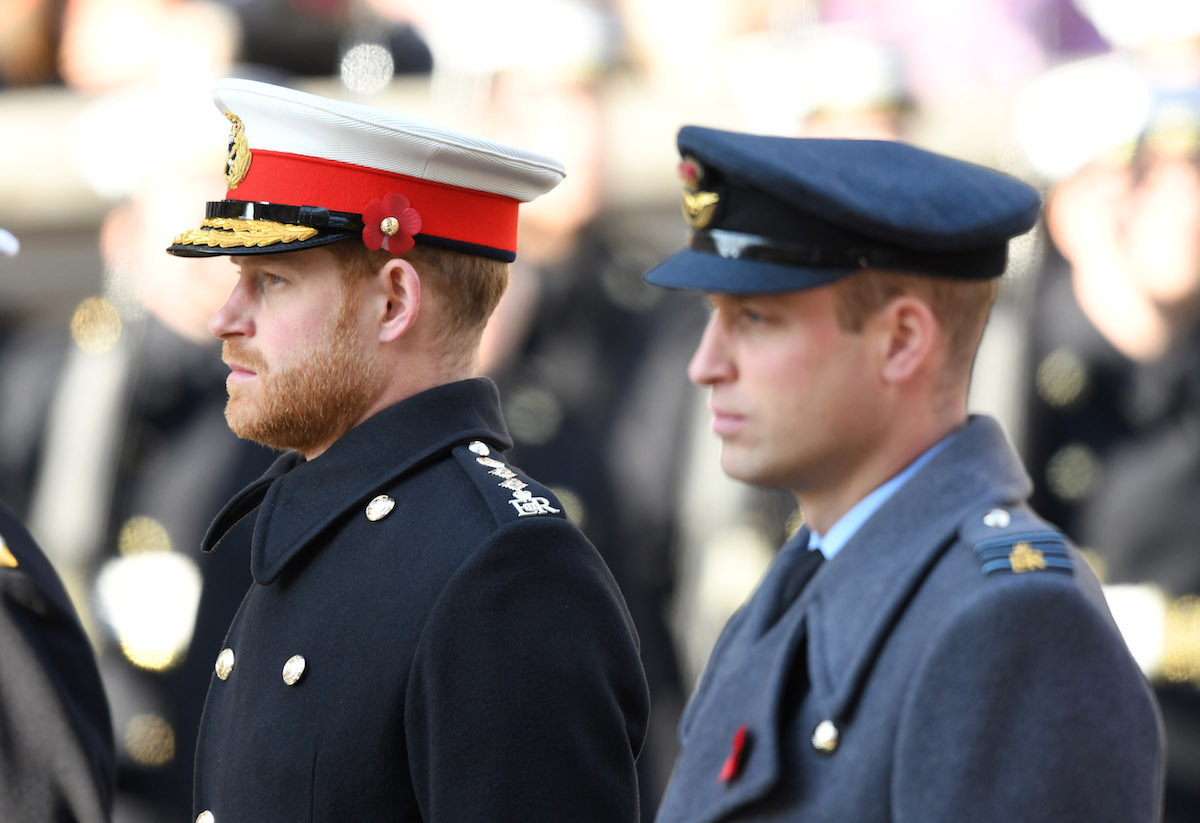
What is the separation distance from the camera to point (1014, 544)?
157 cm

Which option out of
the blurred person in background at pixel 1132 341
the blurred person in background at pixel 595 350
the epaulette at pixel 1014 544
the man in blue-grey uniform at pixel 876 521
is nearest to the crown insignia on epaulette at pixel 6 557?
the man in blue-grey uniform at pixel 876 521

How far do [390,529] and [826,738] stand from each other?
577 mm

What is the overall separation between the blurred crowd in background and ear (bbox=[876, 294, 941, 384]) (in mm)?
2379

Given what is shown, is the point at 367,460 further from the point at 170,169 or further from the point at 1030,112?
the point at 170,169

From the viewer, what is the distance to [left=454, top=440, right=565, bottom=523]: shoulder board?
1862mm

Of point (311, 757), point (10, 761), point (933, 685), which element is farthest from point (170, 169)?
point (933, 685)

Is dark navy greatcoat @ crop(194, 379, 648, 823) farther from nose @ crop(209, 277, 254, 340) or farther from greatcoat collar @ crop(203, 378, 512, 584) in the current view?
nose @ crop(209, 277, 254, 340)

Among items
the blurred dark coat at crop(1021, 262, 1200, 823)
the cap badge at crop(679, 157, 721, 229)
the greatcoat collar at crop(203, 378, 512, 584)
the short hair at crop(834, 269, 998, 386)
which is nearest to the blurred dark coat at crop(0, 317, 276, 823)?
the blurred dark coat at crop(1021, 262, 1200, 823)

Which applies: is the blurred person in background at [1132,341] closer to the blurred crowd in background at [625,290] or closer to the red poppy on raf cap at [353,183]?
the blurred crowd in background at [625,290]

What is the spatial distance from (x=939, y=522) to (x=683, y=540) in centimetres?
278

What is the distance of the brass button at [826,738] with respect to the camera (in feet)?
5.25

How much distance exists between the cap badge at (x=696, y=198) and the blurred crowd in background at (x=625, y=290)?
2.33m

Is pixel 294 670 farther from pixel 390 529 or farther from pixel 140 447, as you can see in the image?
pixel 140 447

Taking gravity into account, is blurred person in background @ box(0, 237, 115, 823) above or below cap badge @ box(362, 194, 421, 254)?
below
